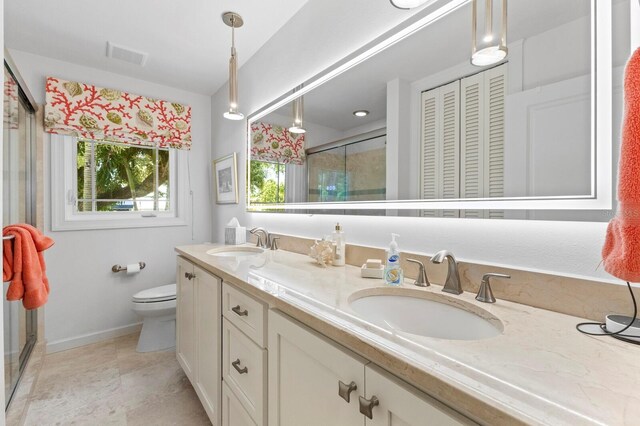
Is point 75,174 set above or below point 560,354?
above

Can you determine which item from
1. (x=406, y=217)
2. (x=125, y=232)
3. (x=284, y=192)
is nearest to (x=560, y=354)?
(x=406, y=217)

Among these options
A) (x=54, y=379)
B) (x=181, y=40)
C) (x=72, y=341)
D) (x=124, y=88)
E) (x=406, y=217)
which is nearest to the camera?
(x=406, y=217)

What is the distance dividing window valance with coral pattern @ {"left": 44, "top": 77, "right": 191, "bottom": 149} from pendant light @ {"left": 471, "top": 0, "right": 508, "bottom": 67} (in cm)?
252

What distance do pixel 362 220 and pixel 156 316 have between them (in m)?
1.84

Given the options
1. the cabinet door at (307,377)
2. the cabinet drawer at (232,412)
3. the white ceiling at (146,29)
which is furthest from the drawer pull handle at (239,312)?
the white ceiling at (146,29)

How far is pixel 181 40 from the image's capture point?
202 cm

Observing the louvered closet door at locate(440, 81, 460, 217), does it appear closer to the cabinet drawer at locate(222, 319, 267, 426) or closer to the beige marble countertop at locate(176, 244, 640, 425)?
the beige marble countertop at locate(176, 244, 640, 425)

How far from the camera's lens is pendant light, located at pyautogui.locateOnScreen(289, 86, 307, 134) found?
1.73 m

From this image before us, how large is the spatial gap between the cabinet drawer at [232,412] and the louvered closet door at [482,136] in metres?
1.05

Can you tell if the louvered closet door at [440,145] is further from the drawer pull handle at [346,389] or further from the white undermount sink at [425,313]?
the drawer pull handle at [346,389]

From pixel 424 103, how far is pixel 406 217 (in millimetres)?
433

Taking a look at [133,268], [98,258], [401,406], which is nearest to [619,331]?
[401,406]

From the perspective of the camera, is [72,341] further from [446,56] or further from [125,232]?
[446,56]

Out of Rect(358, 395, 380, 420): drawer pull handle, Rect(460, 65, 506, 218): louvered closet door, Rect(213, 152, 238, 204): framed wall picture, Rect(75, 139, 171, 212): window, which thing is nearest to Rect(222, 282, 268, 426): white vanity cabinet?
Rect(358, 395, 380, 420): drawer pull handle
